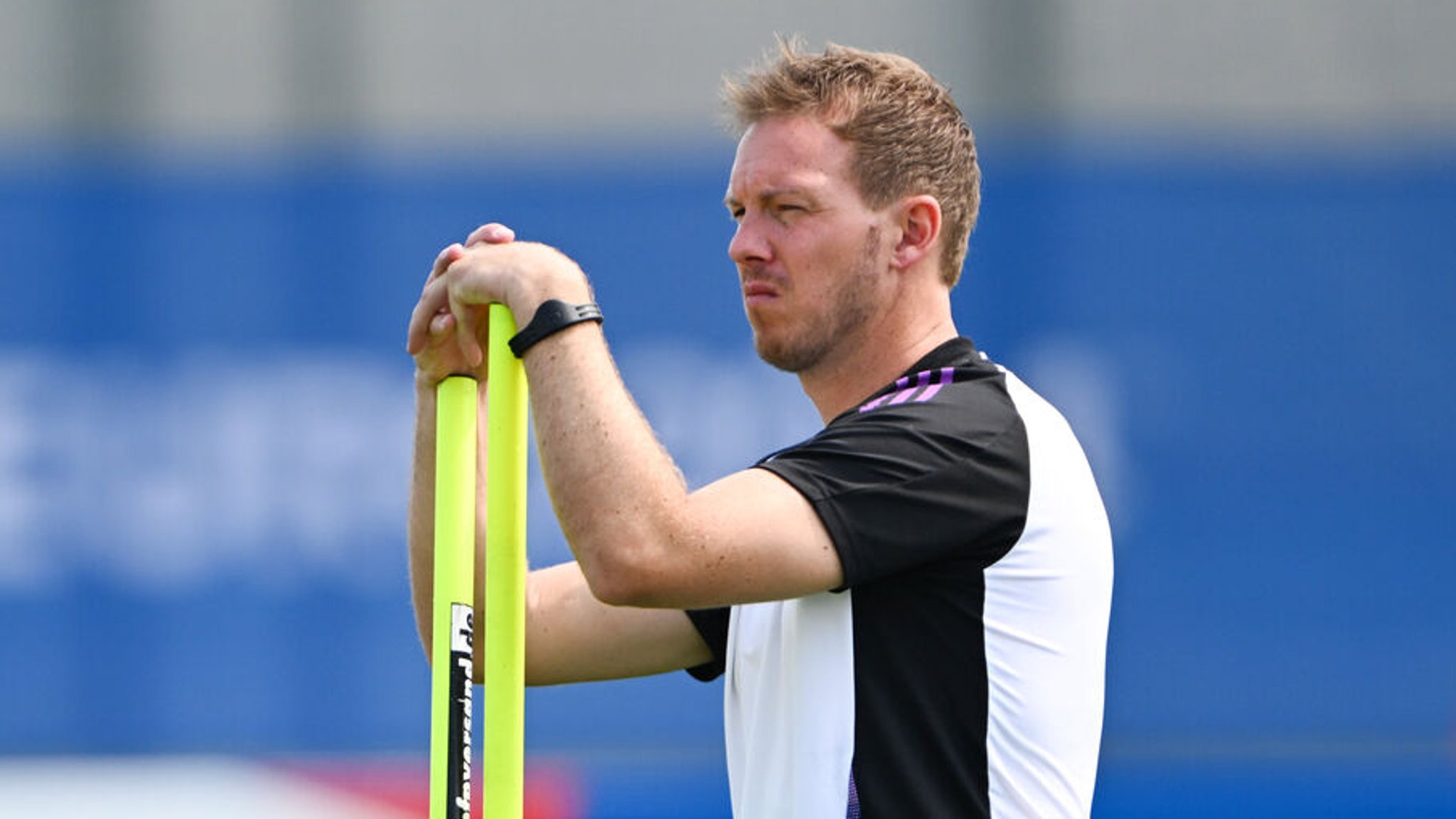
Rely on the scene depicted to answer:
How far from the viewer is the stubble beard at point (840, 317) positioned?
218 centimetres

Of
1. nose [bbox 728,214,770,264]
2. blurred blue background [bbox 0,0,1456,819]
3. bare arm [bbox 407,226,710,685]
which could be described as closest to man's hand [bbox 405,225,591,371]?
bare arm [bbox 407,226,710,685]

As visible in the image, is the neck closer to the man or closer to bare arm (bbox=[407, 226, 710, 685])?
the man

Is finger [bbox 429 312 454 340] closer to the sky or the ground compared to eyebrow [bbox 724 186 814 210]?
closer to the ground

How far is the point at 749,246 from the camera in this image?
220 cm

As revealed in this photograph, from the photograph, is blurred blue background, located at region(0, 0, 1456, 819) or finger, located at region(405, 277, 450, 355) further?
blurred blue background, located at region(0, 0, 1456, 819)

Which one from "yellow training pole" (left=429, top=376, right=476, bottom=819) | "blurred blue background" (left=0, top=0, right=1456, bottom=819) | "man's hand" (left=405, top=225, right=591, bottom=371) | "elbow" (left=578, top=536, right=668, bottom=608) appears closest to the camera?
"elbow" (left=578, top=536, right=668, bottom=608)

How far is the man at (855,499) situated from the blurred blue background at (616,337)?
445cm

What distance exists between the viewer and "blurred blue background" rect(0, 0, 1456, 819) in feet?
22.2

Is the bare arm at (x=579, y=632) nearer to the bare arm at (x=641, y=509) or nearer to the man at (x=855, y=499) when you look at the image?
the man at (x=855, y=499)

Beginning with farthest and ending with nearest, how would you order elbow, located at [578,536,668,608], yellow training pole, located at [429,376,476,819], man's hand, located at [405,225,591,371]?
yellow training pole, located at [429,376,476,819], man's hand, located at [405,225,591,371], elbow, located at [578,536,668,608]

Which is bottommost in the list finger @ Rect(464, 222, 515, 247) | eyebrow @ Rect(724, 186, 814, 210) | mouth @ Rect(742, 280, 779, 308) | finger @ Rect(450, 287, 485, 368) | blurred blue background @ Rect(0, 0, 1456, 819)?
finger @ Rect(450, 287, 485, 368)

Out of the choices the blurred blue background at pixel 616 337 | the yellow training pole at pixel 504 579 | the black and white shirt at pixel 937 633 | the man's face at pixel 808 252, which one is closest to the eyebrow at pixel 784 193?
the man's face at pixel 808 252

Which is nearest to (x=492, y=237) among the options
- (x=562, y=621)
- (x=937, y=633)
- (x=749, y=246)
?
(x=749, y=246)

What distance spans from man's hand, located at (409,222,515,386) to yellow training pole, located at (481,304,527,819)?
10 centimetres
